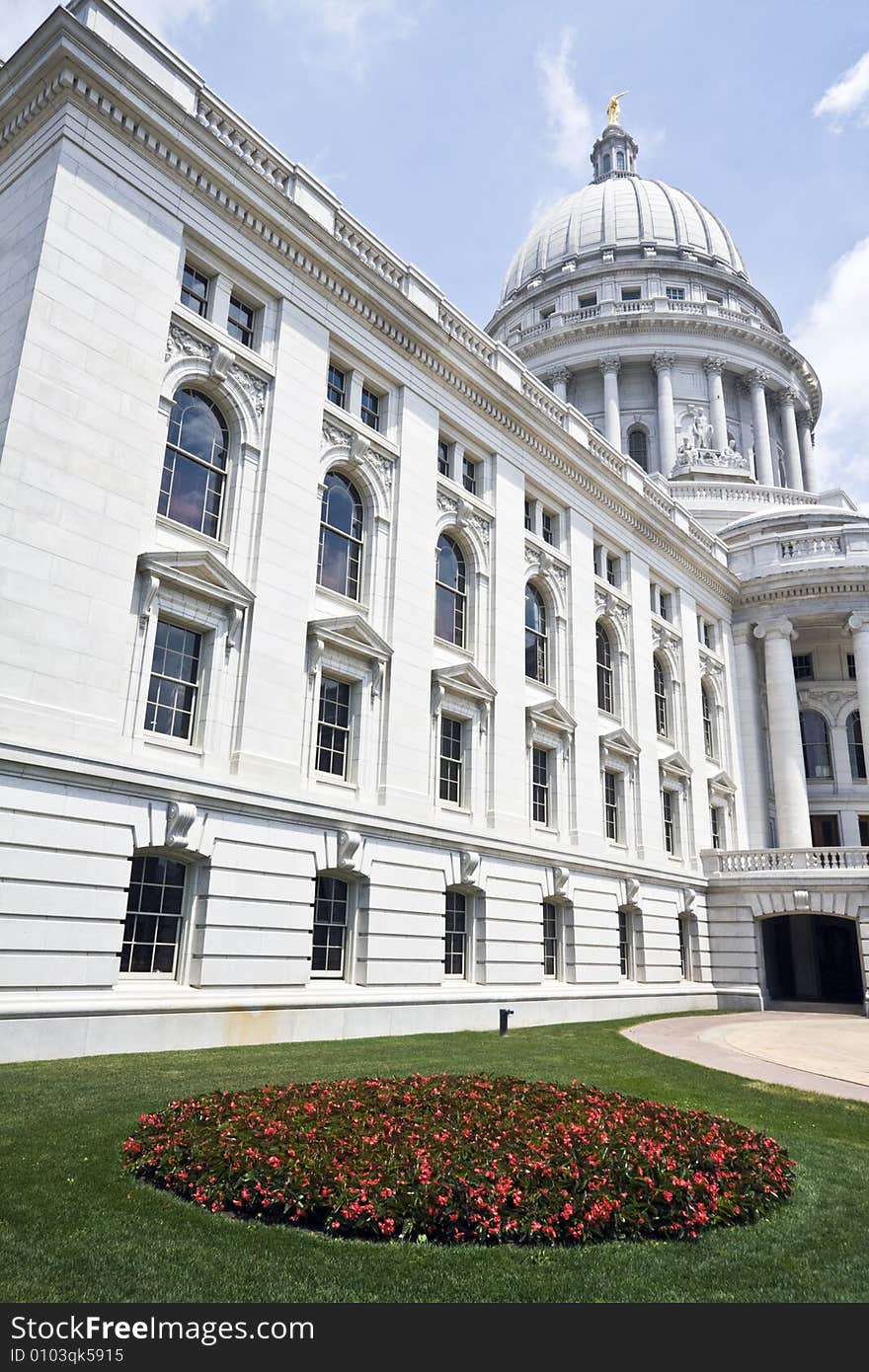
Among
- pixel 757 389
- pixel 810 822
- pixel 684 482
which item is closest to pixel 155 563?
pixel 810 822

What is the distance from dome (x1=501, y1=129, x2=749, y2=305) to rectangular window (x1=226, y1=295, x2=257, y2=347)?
207 feet

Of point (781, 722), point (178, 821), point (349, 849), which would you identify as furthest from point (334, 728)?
point (781, 722)

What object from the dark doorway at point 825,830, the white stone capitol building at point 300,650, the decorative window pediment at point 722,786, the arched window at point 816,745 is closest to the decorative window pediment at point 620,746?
the white stone capitol building at point 300,650

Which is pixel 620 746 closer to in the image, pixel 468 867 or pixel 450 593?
pixel 450 593

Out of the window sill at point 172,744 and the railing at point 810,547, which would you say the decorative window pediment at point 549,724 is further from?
the railing at point 810,547

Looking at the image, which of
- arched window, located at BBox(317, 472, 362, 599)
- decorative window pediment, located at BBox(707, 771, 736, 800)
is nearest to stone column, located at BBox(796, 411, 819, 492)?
decorative window pediment, located at BBox(707, 771, 736, 800)

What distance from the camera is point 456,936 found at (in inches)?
1027

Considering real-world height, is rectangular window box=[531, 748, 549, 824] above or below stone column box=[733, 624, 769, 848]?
below

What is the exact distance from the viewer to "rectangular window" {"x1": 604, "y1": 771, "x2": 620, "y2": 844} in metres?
34.7

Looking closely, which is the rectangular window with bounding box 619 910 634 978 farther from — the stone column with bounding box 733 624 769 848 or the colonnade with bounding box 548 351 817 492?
the colonnade with bounding box 548 351 817 492

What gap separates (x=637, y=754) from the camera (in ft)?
118

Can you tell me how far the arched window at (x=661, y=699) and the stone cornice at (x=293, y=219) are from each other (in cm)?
758

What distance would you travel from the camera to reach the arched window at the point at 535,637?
31.7m

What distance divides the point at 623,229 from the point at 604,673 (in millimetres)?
59783
